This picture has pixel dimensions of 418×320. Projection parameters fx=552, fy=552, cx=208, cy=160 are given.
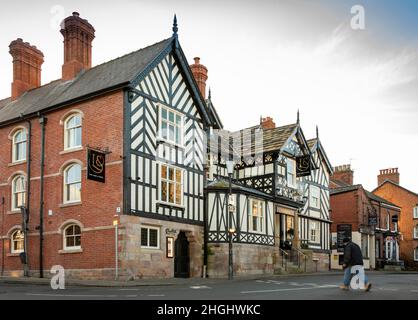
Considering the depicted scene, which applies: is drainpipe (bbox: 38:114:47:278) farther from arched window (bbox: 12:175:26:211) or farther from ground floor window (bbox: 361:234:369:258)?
ground floor window (bbox: 361:234:369:258)

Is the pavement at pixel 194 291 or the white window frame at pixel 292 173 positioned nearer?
the pavement at pixel 194 291

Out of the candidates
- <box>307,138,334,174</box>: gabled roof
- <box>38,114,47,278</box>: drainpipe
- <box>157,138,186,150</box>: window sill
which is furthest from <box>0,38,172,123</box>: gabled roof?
<box>307,138,334,174</box>: gabled roof

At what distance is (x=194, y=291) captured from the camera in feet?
55.7

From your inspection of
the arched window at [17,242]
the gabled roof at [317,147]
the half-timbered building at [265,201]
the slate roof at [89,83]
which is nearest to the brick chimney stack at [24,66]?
the slate roof at [89,83]

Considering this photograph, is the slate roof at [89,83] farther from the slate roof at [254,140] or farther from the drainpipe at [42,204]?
the slate roof at [254,140]

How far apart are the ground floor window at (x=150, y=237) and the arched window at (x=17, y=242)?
6.85 m

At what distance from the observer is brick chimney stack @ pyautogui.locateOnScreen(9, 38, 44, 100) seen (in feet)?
106

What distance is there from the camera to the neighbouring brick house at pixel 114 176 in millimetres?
23594

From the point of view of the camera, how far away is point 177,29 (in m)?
26.9

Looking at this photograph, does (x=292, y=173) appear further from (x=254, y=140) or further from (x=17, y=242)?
(x=17, y=242)

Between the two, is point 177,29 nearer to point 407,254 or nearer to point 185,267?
point 185,267

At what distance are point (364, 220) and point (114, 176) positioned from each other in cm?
3104

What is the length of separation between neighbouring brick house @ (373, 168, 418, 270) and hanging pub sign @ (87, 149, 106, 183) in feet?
144
